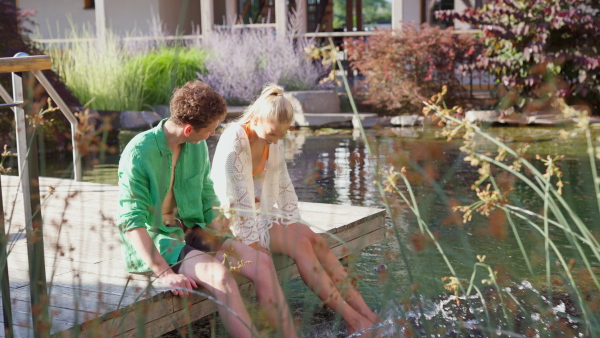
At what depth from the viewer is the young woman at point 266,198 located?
3.16 meters

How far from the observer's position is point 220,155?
3371 millimetres

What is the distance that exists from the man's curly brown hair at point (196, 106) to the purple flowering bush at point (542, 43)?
7.67m

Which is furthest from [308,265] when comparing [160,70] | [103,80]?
[160,70]

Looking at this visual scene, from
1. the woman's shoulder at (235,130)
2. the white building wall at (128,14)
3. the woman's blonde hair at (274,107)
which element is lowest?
the woman's shoulder at (235,130)

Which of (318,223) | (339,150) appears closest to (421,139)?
(339,150)

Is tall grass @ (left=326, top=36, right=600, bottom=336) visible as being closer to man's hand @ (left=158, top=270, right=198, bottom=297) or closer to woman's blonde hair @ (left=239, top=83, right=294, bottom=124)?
woman's blonde hair @ (left=239, top=83, right=294, bottom=124)

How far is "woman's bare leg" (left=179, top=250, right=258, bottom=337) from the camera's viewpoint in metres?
2.71

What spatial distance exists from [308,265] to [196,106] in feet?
2.77

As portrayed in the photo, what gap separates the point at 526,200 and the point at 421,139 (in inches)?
123

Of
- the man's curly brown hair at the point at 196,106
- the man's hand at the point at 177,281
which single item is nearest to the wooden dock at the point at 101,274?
the man's hand at the point at 177,281

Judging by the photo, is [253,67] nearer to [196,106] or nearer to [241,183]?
[241,183]

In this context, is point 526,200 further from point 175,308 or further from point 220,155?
point 175,308

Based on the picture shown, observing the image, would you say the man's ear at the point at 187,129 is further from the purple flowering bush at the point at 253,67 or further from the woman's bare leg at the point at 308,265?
the purple flowering bush at the point at 253,67

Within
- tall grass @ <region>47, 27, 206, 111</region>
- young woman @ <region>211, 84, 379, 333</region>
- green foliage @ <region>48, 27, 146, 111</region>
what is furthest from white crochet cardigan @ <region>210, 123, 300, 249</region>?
green foliage @ <region>48, 27, 146, 111</region>
